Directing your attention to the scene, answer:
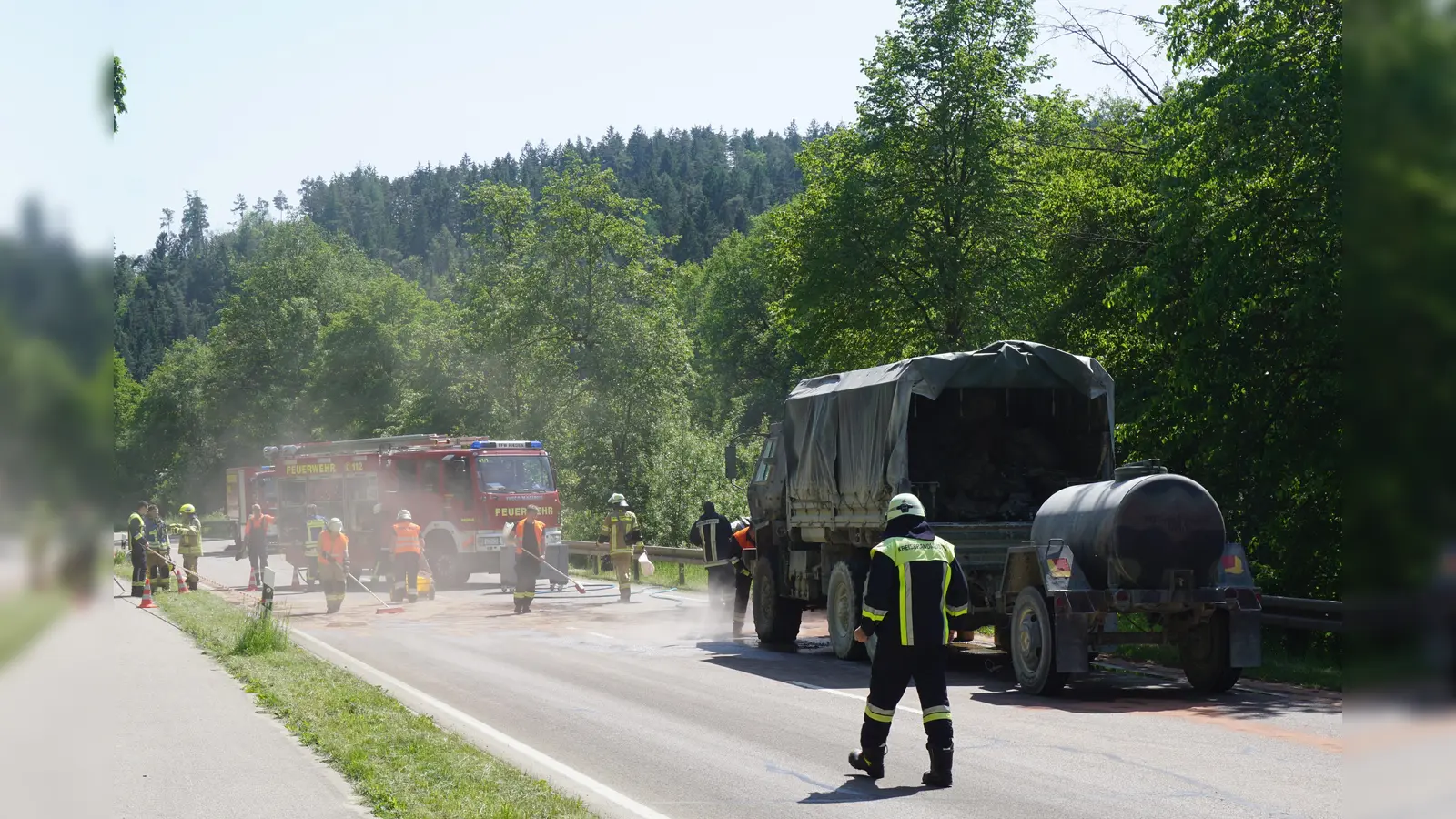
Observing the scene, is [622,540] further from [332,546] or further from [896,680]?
[896,680]

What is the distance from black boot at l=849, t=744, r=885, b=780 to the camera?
9648mm

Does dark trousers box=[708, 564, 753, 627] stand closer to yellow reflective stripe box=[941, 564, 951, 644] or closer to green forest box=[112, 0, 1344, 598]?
green forest box=[112, 0, 1344, 598]

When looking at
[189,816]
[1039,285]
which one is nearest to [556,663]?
[189,816]

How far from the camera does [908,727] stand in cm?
1224

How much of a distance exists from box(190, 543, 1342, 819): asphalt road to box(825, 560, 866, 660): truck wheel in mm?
248

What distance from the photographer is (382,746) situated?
10.4 meters

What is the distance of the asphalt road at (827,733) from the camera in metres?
8.91

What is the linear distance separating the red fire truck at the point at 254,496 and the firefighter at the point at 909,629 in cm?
3411

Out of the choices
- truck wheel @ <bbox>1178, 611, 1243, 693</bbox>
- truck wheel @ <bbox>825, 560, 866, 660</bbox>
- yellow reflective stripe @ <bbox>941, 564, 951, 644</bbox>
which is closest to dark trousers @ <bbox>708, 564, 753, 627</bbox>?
truck wheel @ <bbox>825, 560, 866, 660</bbox>

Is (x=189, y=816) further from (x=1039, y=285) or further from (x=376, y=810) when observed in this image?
(x=1039, y=285)

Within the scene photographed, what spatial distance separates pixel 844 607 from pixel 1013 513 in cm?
232
